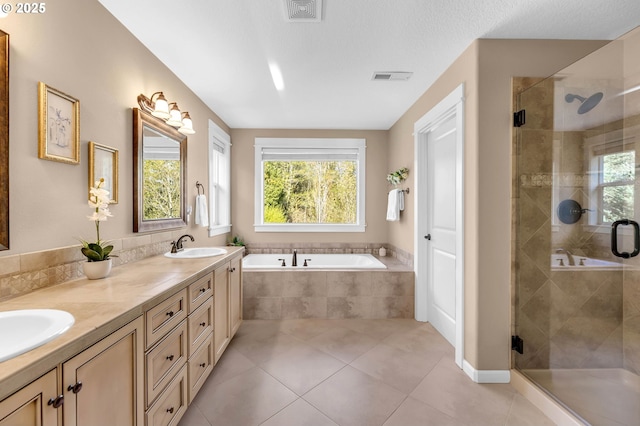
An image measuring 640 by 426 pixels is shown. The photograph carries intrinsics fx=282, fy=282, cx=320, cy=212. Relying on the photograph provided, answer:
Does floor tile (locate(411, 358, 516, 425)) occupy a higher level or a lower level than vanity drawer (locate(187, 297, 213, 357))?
lower

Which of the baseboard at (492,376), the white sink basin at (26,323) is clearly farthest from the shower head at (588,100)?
the white sink basin at (26,323)

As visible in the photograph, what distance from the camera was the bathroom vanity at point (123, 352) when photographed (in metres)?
0.75

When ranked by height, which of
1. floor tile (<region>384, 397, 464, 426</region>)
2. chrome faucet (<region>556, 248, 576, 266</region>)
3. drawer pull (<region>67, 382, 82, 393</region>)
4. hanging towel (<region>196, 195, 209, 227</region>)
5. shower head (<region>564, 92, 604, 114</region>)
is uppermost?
shower head (<region>564, 92, 604, 114</region>)


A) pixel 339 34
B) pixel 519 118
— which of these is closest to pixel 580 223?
pixel 519 118

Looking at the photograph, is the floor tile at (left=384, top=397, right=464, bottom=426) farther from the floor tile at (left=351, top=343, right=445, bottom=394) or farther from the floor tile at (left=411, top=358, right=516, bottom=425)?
the floor tile at (left=351, top=343, right=445, bottom=394)

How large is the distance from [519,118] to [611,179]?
0.72 m

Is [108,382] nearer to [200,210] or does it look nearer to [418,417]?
[418,417]

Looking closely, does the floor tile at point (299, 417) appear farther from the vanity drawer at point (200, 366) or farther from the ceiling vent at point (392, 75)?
the ceiling vent at point (392, 75)

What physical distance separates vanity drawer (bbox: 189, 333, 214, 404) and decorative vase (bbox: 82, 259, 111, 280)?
70cm

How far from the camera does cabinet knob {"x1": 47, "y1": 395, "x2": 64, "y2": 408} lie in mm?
784

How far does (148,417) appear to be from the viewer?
1.25 meters

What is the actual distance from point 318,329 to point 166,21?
285 centimetres

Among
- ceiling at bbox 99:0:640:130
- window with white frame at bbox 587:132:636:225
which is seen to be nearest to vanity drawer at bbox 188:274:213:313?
ceiling at bbox 99:0:640:130

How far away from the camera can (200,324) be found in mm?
1835
